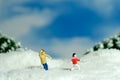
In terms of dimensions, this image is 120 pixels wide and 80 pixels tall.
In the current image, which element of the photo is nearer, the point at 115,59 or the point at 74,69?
the point at 74,69

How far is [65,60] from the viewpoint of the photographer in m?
63.4

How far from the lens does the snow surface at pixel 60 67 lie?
46.2 m

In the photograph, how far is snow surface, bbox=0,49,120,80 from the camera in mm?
46219

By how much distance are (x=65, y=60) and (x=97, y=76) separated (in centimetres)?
1645

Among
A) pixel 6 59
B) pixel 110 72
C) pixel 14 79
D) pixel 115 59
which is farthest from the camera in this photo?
pixel 6 59

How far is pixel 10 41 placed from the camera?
77438 mm

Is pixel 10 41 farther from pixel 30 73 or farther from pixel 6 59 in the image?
pixel 30 73

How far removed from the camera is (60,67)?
55.6 m

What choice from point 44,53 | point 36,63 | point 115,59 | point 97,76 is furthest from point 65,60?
point 97,76

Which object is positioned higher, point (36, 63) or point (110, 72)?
point (36, 63)

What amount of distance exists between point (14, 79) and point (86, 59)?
49.9ft

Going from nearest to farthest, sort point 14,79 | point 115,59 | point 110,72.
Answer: point 14,79 → point 110,72 → point 115,59

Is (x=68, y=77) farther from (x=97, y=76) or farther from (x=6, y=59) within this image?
(x=6, y=59)

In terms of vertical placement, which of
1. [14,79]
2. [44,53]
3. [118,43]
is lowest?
[14,79]
